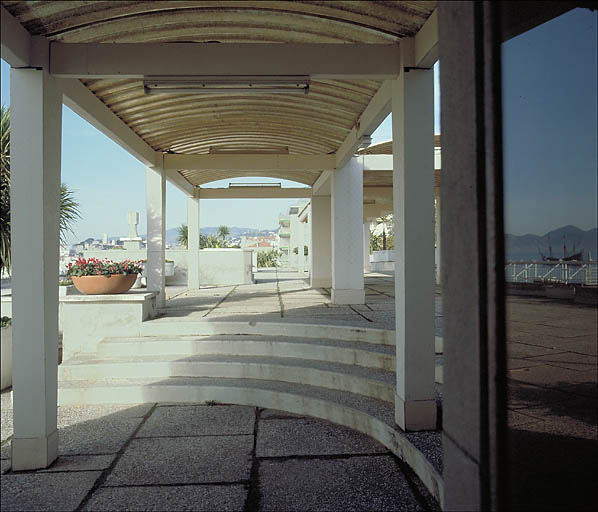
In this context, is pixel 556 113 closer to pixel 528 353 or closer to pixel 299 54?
pixel 528 353

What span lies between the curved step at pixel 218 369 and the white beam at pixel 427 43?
9.44 ft

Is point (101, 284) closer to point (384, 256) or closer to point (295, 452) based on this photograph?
point (295, 452)

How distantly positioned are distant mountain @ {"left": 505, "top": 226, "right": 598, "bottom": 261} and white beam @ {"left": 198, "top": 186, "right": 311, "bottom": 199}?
33.0ft

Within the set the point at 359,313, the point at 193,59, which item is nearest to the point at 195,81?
the point at 193,59

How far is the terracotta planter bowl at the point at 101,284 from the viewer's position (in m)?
6.61

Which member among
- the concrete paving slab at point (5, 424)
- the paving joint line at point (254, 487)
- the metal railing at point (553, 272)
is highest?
the metal railing at point (553, 272)

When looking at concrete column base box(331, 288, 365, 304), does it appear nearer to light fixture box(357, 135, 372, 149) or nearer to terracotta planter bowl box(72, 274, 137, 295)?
light fixture box(357, 135, 372, 149)

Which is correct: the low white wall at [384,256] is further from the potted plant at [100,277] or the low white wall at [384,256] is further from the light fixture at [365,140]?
the potted plant at [100,277]

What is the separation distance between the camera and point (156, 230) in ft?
26.9

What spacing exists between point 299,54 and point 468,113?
7.42ft

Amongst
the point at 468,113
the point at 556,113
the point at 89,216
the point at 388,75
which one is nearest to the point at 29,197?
the point at 388,75

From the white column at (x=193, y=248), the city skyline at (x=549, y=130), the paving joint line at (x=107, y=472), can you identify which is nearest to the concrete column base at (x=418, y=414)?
the city skyline at (x=549, y=130)

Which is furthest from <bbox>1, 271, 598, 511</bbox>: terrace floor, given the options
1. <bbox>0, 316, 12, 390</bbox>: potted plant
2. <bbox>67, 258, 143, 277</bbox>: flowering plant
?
<bbox>0, 316, 12, 390</bbox>: potted plant

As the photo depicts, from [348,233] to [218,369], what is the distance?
13.3ft
